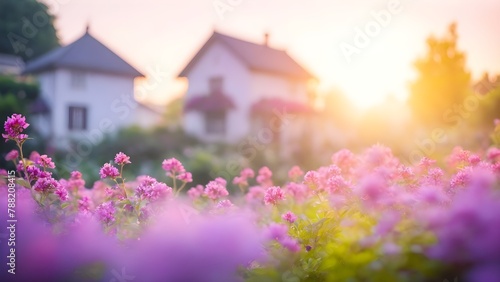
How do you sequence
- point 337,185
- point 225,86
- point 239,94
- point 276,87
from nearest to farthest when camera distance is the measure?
point 337,185 < point 239,94 < point 225,86 < point 276,87

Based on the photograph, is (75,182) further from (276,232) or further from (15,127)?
(276,232)

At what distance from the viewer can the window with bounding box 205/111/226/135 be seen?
75.7 feet

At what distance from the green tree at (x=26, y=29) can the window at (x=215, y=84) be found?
322 inches

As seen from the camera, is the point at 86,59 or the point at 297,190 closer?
the point at 297,190

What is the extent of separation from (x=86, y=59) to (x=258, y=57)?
8.60 metres

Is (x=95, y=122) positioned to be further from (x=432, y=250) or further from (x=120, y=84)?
(x=432, y=250)

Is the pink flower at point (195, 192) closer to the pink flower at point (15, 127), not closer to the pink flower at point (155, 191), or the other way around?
the pink flower at point (155, 191)

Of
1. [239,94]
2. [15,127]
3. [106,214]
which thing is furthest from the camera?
[239,94]

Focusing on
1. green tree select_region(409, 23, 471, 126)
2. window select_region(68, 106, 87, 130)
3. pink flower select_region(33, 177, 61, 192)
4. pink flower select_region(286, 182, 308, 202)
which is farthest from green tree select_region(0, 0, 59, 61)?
pink flower select_region(33, 177, 61, 192)

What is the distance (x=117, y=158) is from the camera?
10.7ft

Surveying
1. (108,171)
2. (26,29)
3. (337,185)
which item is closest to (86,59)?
(26,29)

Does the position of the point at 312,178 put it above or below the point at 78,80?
below

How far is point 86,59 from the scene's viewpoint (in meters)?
22.7

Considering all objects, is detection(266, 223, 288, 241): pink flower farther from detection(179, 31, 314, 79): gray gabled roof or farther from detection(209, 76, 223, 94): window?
detection(209, 76, 223, 94): window
